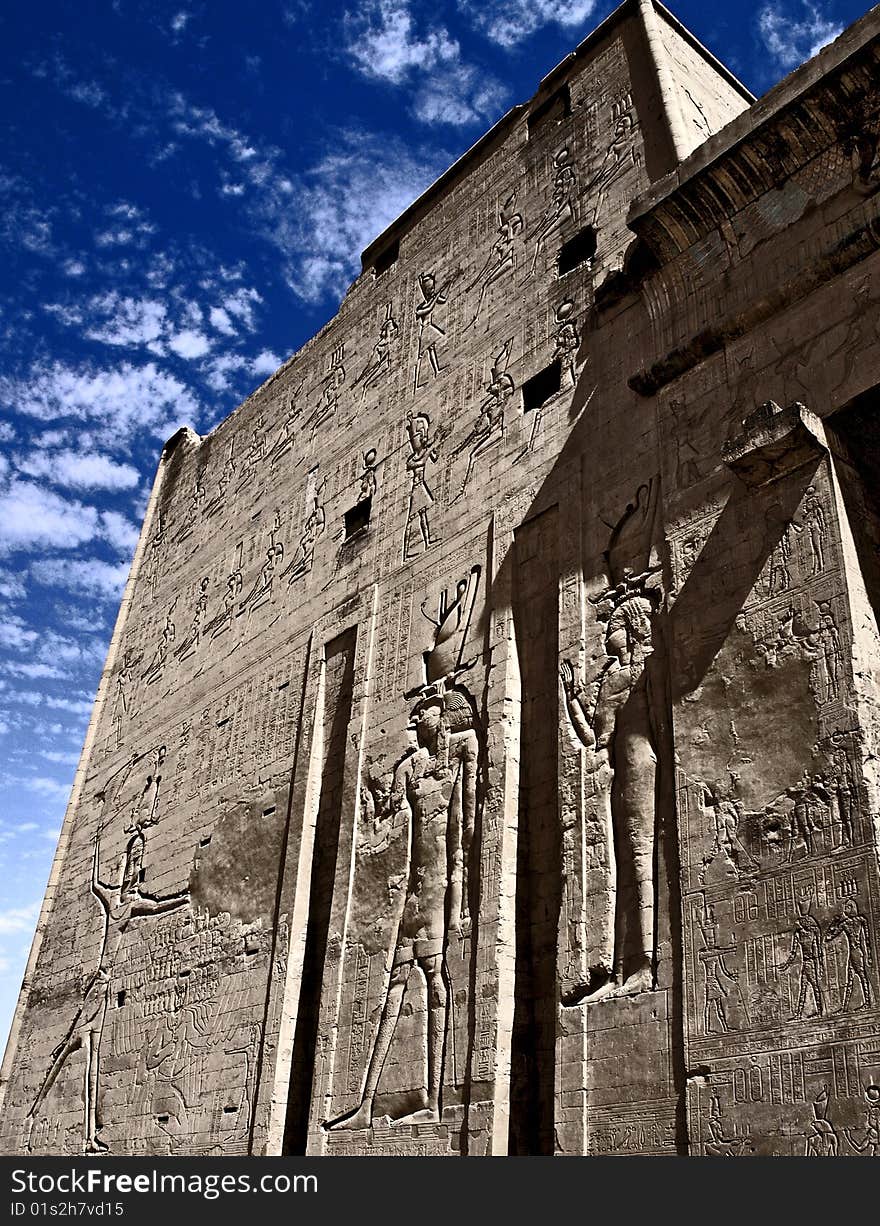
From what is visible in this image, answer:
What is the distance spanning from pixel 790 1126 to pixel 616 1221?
35.4 inches

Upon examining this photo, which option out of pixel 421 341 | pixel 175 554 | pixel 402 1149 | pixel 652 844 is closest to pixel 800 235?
pixel 652 844

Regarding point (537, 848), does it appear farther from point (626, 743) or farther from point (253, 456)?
point (253, 456)

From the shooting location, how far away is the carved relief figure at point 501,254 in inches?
347

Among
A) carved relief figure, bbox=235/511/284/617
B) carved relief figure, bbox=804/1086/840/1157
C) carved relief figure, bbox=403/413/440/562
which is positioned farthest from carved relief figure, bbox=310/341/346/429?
carved relief figure, bbox=804/1086/840/1157

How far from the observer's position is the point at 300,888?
26.1 feet

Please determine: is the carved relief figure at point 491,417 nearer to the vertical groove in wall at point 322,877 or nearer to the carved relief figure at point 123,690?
the vertical groove in wall at point 322,877

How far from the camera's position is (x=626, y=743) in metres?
5.94

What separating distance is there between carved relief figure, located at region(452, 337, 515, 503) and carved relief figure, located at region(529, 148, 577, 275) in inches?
28.8

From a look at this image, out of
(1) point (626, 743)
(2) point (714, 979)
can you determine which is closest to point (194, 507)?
(1) point (626, 743)

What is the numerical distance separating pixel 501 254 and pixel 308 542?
275 cm

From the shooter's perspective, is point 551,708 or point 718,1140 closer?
point 718,1140

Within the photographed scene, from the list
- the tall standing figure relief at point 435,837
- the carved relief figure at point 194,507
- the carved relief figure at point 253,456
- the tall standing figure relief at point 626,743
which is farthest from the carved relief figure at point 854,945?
the carved relief figure at point 194,507

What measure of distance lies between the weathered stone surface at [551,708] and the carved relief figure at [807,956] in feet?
0.04

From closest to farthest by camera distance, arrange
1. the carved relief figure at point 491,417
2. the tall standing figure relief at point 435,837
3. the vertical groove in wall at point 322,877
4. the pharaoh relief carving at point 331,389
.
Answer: the tall standing figure relief at point 435,837 → the vertical groove in wall at point 322,877 → the carved relief figure at point 491,417 → the pharaoh relief carving at point 331,389
